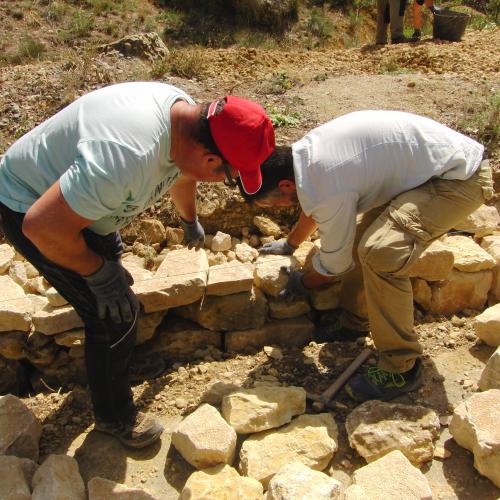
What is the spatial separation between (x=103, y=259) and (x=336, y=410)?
1.48 meters

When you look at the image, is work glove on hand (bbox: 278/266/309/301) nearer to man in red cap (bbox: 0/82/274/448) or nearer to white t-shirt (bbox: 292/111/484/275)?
white t-shirt (bbox: 292/111/484/275)

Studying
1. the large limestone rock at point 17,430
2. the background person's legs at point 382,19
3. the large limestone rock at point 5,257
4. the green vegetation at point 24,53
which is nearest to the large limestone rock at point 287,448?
the large limestone rock at point 17,430

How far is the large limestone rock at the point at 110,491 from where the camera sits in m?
2.38

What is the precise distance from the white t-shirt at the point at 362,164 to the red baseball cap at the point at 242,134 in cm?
39

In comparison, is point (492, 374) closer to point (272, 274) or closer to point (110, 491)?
point (272, 274)

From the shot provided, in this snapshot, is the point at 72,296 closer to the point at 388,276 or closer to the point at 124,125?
the point at 124,125

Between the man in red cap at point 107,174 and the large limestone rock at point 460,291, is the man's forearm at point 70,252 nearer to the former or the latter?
the man in red cap at point 107,174

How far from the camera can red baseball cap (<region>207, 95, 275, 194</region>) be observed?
2.11m

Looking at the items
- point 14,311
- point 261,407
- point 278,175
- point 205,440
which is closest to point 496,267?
point 278,175

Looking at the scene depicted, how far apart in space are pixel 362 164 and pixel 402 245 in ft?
1.41

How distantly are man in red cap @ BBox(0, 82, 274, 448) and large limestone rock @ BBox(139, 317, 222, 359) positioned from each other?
73 centimetres

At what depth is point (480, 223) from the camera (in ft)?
13.0

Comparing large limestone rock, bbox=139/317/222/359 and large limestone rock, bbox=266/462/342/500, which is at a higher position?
large limestone rock, bbox=266/462/342/500

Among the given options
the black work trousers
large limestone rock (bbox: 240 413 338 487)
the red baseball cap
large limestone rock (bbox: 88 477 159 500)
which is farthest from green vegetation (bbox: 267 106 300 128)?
large limestone rock (bbox: 88 477 159 500)
